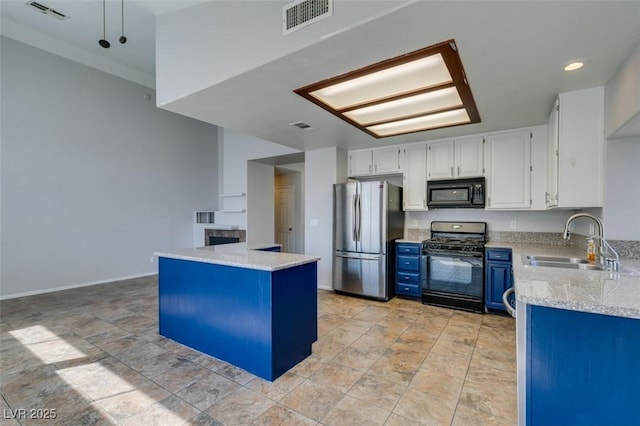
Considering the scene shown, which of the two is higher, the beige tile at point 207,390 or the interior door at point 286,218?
the interior door at point 286,218

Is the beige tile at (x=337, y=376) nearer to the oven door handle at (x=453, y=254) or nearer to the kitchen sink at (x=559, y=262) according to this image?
the kitchen sink at (x=559, y=262)

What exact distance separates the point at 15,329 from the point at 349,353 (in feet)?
12.1

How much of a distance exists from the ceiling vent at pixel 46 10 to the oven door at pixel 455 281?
612cm

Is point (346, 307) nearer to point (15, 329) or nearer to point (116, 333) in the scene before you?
point (116, 333)

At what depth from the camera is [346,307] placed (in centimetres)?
398

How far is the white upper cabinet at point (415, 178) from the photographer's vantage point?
4.37 meters

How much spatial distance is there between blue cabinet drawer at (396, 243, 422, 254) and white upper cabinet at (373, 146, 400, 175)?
1202 mm

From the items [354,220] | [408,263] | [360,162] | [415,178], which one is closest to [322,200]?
[354,220]

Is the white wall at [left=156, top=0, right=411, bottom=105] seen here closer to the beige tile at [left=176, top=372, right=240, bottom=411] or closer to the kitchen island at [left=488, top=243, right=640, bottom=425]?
the kitchen island at [left=488, top=243, right=640, bottom=425]

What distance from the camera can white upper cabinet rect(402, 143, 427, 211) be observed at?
4.37 m

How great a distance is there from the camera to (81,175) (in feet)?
16.3

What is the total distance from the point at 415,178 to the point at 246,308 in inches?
128

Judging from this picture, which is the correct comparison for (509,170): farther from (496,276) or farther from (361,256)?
(361,256)

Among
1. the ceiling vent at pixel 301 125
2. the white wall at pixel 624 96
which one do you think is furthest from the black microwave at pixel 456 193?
the ceiling vent at pixel 301 125
